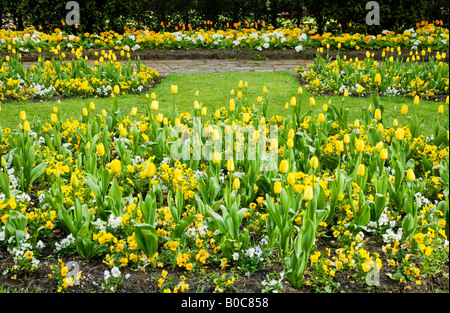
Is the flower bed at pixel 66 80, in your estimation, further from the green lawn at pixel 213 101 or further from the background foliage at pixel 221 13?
the background foliage at pixel 221 13

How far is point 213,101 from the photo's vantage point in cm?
615

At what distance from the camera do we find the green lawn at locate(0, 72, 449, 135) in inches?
216

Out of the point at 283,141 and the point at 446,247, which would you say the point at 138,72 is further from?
the point at 446,247

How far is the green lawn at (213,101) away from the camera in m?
5.50

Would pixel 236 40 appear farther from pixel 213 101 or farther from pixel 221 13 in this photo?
pixel 213 101

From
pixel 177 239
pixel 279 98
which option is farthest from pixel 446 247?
pixel 279 98

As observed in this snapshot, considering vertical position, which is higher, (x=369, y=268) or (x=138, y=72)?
(x=138, y=72)

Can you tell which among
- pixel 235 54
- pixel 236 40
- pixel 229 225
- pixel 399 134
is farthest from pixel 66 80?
pixel 399 134

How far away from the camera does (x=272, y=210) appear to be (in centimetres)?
261

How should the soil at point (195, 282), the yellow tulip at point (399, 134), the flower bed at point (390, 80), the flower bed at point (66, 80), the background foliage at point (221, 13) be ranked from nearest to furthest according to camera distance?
the soil at point (195, 282), the yellow tulip at point (399, 134), the flower bed at point (390, 80), the flower bed at point (66, 80), the background foliage at point (221, 13)

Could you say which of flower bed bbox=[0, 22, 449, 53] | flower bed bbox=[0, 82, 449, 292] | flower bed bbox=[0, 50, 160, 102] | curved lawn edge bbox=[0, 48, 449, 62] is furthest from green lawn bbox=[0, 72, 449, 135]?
flower bed bbox=[0, 22, 449, 53]

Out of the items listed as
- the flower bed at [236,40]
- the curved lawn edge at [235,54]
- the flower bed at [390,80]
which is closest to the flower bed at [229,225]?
the flower bed at [390,80]
